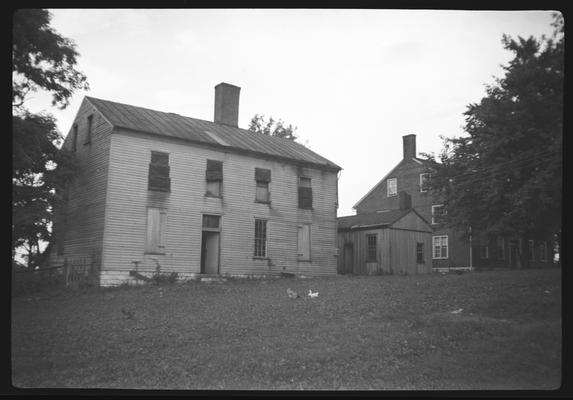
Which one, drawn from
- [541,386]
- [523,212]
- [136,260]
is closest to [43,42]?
[136,260]

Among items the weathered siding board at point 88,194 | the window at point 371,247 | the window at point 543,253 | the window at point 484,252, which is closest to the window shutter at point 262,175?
the weathered siding board at point 88,194

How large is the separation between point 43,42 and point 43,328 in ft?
36.8

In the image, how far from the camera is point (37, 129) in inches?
800

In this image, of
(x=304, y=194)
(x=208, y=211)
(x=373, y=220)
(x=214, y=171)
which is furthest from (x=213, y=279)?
(x=373, y=220)

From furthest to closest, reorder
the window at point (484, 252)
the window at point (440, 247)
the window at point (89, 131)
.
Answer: the window at point (440, 247) < the window at point (484, 252) < the window at point (89, 131)

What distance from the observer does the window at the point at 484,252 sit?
3978 cm

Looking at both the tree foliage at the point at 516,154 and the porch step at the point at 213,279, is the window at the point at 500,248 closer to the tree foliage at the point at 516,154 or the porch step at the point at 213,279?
the tree foliage at the point at 516,154

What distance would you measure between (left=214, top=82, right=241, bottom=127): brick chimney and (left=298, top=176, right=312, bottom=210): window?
19.1 ft

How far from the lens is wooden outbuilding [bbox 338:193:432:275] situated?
33.3 meters

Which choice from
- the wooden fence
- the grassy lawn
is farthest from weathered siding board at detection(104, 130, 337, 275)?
the grassy lawn

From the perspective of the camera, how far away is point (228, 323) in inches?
529

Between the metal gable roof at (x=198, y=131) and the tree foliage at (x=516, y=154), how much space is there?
25.5 ft

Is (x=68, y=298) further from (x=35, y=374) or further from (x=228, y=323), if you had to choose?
(x=35, y=374)

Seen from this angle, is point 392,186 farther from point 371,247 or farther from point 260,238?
point 260,238
